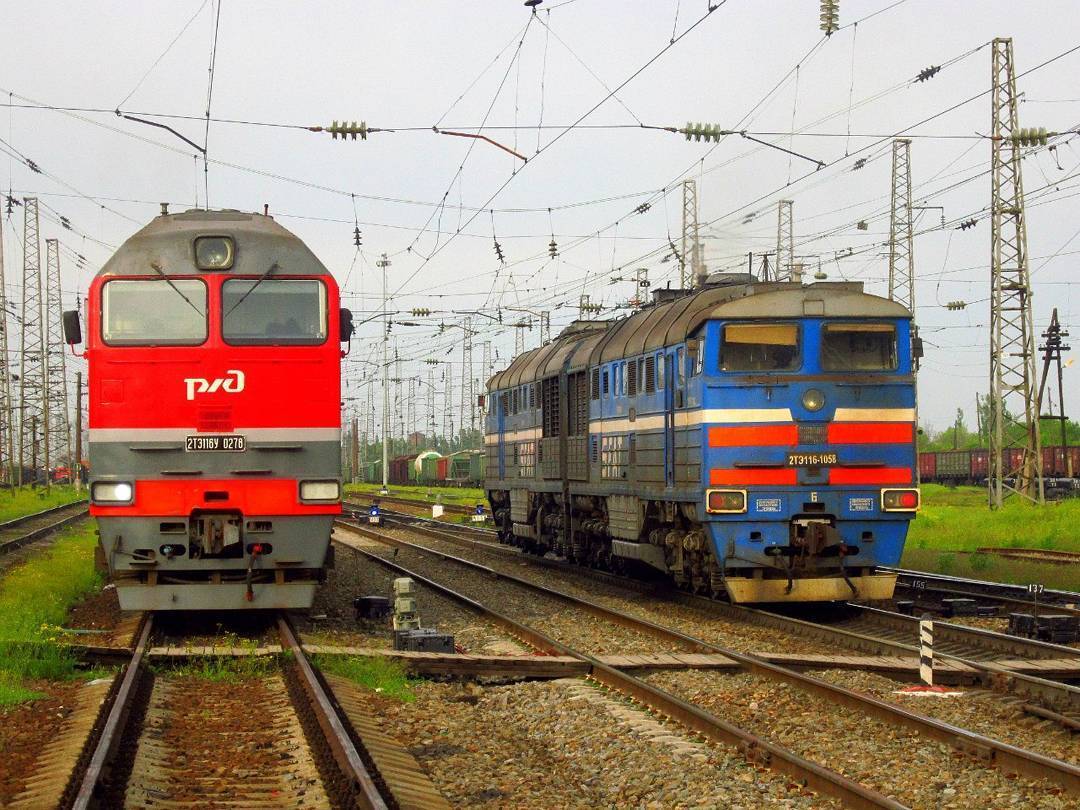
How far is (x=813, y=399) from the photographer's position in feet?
48.8

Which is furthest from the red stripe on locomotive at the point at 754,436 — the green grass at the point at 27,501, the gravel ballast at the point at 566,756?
the green grass at the point at 27,501

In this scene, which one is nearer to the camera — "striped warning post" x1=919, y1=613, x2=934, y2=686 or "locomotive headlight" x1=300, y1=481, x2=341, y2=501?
"striped warning post" x1=919, y1=613, x2=934, y2=686

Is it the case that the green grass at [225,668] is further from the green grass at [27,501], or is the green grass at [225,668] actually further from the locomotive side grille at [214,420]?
the green grass at [27,501]

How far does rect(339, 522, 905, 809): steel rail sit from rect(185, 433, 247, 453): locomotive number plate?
345 cm

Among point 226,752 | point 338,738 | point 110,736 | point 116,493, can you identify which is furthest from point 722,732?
point 116,493

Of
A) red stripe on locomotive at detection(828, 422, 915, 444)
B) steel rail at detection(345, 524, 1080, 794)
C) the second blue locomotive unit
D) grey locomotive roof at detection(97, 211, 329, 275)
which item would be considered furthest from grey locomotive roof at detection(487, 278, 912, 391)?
grey locomotive roof at detection(97, 211, 329, 275)

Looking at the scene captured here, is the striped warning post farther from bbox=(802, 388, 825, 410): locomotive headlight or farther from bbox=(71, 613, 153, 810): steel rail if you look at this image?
bbox=(71, 613, 153, 810): steel rail

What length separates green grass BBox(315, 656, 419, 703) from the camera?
1038 cm

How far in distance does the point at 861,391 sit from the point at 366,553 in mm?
13168

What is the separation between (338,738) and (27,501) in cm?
4963

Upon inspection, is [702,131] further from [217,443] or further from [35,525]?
[35,525]

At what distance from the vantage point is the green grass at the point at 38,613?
10633 mm

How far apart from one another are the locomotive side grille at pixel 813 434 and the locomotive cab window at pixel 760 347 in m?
0.69

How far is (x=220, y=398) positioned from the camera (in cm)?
1281
